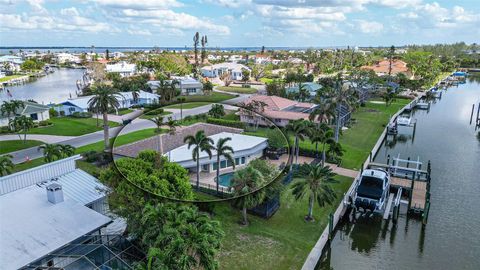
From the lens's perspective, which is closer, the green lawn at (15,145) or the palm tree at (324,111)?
the green lawn at (15,145)

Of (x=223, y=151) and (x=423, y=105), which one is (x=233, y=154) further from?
(x=423, y=105)

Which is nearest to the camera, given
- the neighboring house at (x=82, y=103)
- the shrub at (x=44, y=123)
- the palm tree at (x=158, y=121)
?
the palm tree at (x=158, y=121)

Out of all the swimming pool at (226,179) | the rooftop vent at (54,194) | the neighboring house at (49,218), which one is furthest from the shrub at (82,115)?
the swimming pool at (226,179)

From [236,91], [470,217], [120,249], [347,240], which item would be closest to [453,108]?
[236,91]

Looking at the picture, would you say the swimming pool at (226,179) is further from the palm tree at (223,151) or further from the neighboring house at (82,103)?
the neighboring house at (82,103)

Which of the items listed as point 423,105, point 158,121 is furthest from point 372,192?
point 423,105

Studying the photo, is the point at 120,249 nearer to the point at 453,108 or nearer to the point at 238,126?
the point at 238,126
